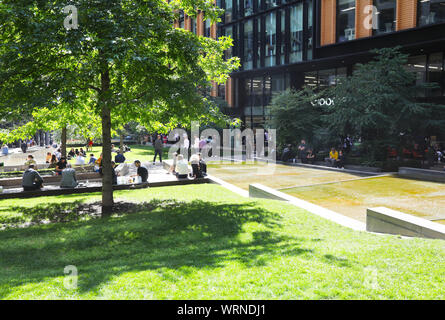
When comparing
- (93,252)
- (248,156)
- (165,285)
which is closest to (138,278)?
(165,285)

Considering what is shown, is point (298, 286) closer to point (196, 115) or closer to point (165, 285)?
point (165, 285)

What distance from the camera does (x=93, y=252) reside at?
684 cm

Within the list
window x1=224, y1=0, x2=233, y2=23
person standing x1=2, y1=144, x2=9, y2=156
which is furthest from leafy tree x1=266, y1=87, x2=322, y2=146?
person standing x1=2, y1=144, x2=9, y2=156

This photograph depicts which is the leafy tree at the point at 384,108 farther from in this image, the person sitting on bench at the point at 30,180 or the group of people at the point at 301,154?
the person sitting on bench at the point at 30,180

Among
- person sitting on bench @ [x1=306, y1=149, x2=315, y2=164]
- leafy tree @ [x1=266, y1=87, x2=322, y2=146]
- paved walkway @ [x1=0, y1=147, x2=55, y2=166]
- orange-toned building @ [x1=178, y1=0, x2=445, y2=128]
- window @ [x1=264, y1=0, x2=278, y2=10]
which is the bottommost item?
paved walkway @ [x1=0, y1=147, x2=55, y2=166]

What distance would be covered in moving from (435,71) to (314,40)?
403 inches

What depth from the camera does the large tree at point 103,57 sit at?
8.00 meters

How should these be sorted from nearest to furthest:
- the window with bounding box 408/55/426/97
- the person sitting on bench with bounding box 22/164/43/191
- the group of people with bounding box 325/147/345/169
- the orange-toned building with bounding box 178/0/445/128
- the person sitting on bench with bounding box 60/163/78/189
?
1. the person sitting on bench with bounding box 22/164/43/191
2. the person sitting on bench with bounding box 60/163/78/189
3. the group of people with bounding box 325/147/345/169
4. the orange-toned building with bounding box 178/0/445/128
5. the window with bounding box 408/55/426/97

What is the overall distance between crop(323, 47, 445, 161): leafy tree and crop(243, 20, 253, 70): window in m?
18.8

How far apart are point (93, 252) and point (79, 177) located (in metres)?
10.3

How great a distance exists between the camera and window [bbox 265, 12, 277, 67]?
35.6 metres

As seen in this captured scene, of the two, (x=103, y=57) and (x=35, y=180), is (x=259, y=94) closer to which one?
(x=35, y=180)

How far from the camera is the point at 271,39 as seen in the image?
3603cm

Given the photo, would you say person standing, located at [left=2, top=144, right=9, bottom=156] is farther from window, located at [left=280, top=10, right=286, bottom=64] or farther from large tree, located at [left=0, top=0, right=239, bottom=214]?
large tree, located at [left=0, top=0, right=239, bottom=214]
